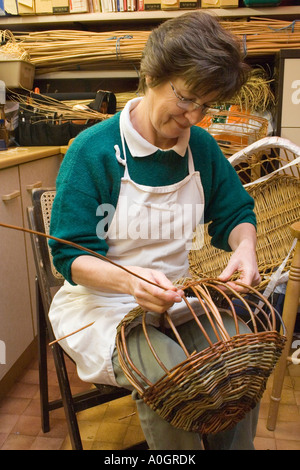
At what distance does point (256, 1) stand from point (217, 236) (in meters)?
1.48

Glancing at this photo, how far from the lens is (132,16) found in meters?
2.28

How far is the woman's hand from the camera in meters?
0.98

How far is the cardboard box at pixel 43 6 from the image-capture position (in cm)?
230

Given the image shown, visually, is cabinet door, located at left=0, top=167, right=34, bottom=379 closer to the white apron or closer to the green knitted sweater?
the white apron

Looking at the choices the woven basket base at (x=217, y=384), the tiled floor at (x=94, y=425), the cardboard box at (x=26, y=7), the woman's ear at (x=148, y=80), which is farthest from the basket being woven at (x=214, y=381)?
the cardboard box at (x=26, y=7)

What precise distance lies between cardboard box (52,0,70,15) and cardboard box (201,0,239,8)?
739 mm

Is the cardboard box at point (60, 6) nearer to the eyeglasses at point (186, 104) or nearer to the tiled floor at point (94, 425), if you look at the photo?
the eyeglasses at point (186, 104)

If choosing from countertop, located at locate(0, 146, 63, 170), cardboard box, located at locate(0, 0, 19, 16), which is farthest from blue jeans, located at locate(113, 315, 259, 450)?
cardboard box, located at locate(0, 0, 19, 16)

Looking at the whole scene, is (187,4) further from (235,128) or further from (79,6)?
(235,128)

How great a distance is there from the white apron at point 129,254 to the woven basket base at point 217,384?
23cm

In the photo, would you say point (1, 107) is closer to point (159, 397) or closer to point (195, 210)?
point (195, 210)

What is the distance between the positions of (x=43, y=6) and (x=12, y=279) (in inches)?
61.4

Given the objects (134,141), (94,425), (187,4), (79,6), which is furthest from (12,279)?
(187,4)
